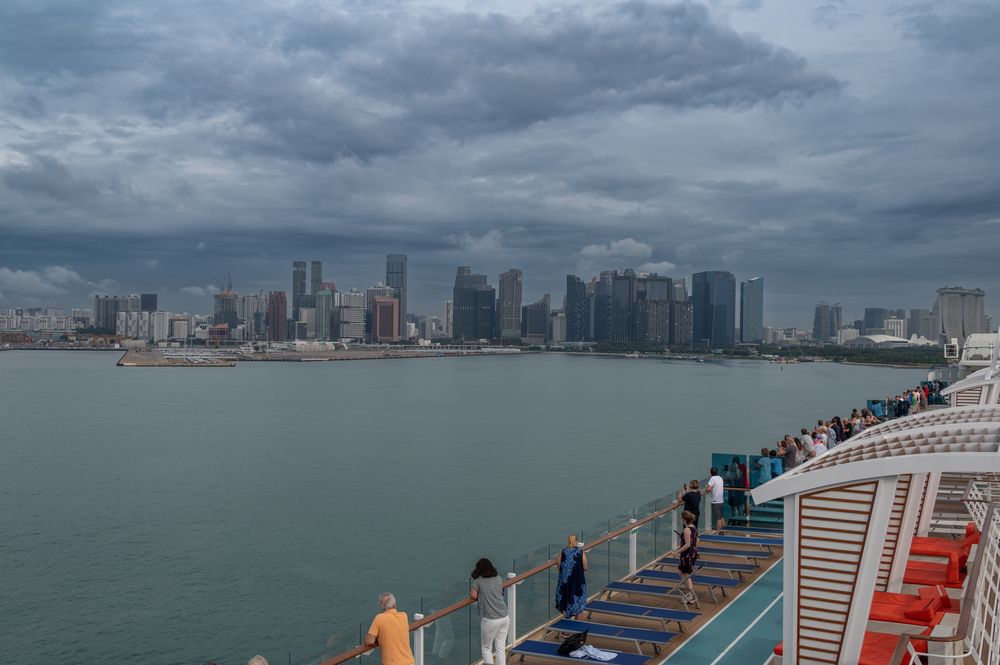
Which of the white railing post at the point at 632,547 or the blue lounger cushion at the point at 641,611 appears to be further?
the white railing post at the point at 632,547

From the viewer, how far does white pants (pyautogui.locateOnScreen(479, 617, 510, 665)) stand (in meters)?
7.53

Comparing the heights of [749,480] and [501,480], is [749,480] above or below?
above

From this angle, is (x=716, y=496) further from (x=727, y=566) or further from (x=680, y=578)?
(x=680, y=578)

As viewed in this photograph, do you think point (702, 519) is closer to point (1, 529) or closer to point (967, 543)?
point (967, 543)

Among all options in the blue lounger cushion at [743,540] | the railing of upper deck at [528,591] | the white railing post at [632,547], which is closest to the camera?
the railing of upper deck at [528,591]

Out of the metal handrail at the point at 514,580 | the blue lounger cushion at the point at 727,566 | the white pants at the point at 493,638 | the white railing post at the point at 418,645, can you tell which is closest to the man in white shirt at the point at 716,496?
the metal handrail at the point at 514,580

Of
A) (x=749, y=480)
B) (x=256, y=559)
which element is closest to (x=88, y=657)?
(x=256, y=559)

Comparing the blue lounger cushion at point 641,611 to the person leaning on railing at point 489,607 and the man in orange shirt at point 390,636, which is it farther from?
the man in orange shirt at point 390,636

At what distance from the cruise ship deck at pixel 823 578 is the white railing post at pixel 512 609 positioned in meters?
0.01

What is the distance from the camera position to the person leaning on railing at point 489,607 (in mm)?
7496

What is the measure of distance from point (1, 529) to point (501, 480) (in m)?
17.3

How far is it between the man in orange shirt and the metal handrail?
10cm

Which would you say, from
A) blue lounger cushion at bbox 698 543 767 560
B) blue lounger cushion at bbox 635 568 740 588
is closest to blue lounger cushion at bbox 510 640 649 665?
blue lounger cushion at bbox 635 568 740 588

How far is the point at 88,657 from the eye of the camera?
15.4m
